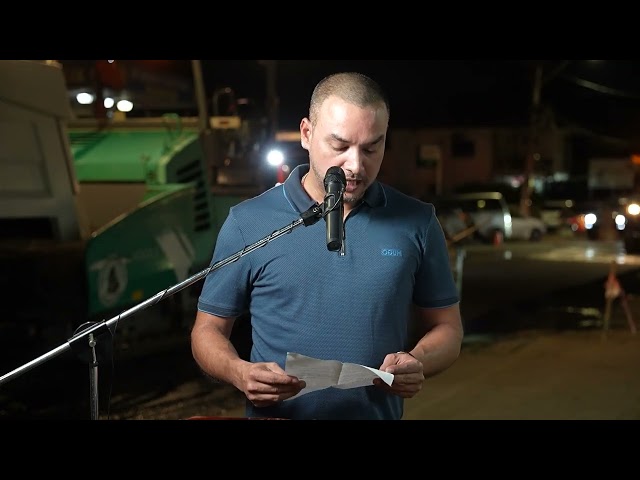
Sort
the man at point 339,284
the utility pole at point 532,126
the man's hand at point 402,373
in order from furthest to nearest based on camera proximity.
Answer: the utility pole at point 532,126, the man at point 339,284, the man's hand at point 402,373

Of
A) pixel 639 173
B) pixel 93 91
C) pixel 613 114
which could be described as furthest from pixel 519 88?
pixel 93 91

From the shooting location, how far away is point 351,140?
2.50 metres

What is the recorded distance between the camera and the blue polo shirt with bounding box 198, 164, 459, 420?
2502mm

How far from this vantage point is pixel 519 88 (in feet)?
115

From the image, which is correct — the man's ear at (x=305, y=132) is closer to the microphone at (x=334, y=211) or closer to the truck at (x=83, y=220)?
the microphone at (x=334, y=211)

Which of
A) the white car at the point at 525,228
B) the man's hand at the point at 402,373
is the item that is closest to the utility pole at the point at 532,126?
the white car at the point at 525,228

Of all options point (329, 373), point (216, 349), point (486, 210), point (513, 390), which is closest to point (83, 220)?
point (513, 390)

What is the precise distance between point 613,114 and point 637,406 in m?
7.78

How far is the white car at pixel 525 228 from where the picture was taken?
2700cm

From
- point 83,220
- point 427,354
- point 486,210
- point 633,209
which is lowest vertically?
point 486,210

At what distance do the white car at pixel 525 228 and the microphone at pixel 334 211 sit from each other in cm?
2526

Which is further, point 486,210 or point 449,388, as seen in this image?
point 486,210

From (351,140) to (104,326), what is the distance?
882mm

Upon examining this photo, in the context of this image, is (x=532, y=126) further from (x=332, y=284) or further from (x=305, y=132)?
(x=332, y=284)
